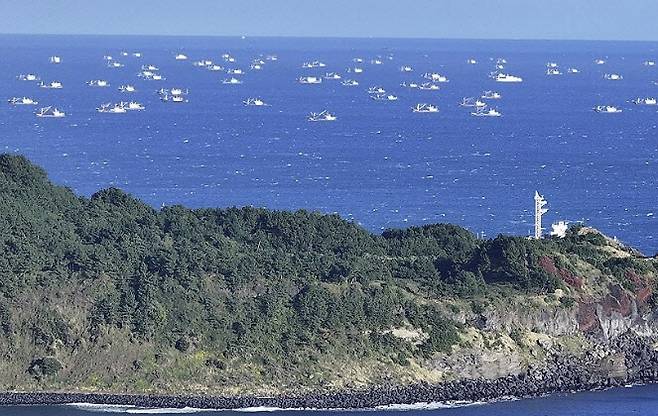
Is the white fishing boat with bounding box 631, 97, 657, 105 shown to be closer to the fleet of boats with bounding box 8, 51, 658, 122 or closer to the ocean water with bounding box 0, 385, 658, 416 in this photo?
the fleet of boats with bounding box 8, 51, 658, 122

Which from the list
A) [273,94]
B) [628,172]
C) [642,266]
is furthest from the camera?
[273,94]

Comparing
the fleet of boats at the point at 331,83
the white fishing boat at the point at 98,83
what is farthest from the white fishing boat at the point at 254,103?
the white fishing boat at the point at 98,83

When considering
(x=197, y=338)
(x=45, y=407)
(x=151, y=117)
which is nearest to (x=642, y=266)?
(x=197, y=338)

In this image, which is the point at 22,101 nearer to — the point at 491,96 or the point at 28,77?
the point at 28,77

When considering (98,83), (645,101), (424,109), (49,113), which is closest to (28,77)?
(98,83)

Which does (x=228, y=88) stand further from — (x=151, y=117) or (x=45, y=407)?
(x=45, y=407)

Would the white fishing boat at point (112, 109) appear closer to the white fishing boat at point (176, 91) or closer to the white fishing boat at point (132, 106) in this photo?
the white fishing boat at point (132, 106)

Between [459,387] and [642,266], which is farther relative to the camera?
[642,266]
